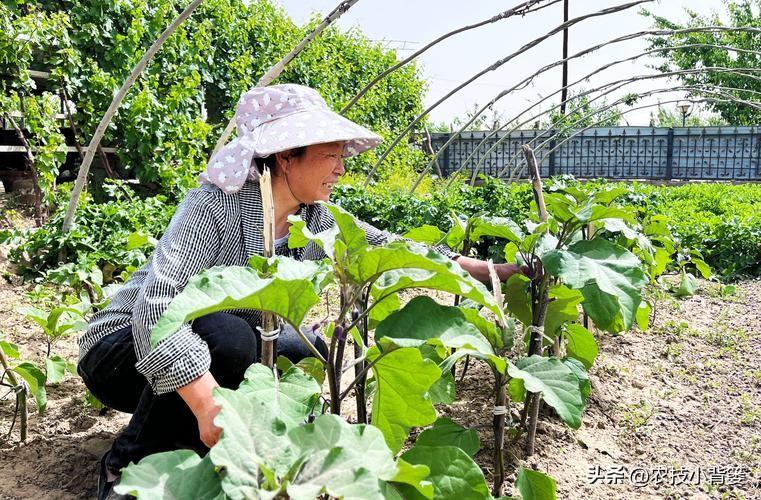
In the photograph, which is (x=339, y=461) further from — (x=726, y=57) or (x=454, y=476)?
(x=726, y=57)

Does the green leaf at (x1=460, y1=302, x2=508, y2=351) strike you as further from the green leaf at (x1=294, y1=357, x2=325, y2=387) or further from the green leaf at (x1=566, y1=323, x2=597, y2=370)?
the green leaf at (x1=566, y1=323, x2=597, y2=370)

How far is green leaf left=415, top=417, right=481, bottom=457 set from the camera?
1517 mm

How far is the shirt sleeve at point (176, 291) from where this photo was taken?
1428mm

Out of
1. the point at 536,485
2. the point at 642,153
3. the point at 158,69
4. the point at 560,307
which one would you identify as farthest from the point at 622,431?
the point at 642,153

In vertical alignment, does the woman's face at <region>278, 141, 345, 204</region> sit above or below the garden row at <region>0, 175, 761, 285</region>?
above

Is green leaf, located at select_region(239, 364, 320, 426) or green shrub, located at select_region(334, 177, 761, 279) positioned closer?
green leaf, located at select_region(239, 364, 320, 426)

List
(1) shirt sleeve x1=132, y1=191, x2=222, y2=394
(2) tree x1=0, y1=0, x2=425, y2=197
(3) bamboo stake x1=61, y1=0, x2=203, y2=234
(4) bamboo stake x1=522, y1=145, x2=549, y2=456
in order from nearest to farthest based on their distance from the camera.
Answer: (1) shirt sleeve x1=132, y1=191, x2=222, y2=394, (4) bamboo stake x1=522, y1=145, x2=549, y2=456, (3) bamboo stake x1=61, y1=0, x2=203, y2=234, (2) tree x1=0, y1=0, x2=425, y2=197

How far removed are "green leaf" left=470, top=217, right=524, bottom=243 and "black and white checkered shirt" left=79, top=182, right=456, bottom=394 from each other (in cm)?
13

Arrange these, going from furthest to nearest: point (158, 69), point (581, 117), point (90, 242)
A: point (581, 117) → point (158, 69) → point (90, 242)

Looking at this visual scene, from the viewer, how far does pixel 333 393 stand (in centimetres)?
116

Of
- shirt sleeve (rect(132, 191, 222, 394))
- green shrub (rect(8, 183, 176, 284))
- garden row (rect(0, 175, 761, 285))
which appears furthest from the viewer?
garden row (rect(0, 175, 761, 285))

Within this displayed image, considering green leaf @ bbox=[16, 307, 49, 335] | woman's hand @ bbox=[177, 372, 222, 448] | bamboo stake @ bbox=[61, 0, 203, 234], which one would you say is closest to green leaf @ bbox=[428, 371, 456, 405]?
woman's hand @ bbox=[177, 372, 222, 448]

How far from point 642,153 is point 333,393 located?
20.2 metres

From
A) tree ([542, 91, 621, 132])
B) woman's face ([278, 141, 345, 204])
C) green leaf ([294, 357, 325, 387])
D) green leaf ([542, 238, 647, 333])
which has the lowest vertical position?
green leaf ([294, 357, 325, 387])
